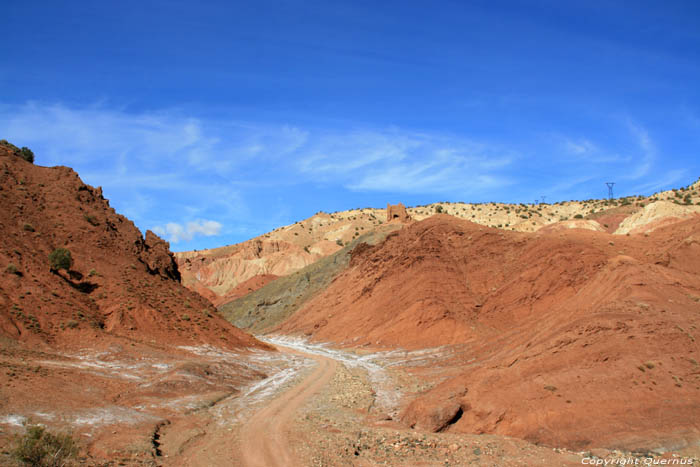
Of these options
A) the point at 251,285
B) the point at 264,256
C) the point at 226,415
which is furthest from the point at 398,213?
the point at 226,415

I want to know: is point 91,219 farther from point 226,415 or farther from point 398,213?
point 398,213

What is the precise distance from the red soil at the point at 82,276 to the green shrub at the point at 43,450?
12.3 meters

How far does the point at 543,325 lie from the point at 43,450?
1951 centimetres

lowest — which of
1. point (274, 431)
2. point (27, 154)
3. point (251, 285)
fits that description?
point (274, 431)

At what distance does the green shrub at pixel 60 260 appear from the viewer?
82.2 feet

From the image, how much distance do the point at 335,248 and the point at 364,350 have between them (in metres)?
60.5

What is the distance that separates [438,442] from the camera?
1235 cm

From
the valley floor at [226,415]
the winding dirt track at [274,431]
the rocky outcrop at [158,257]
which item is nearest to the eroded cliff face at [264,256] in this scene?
the rocky outcrop at [158,257]

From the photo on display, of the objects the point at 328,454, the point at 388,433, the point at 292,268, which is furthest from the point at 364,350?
the point at 292,268

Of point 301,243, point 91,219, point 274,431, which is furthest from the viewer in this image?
point 301,243

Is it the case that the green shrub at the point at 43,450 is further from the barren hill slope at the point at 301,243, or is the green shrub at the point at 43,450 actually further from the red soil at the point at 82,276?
the barren hill slope at the point at 301,243

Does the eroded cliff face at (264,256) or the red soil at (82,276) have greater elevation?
the eroded cliff face at (264,256)

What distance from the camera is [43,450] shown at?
8.55 m

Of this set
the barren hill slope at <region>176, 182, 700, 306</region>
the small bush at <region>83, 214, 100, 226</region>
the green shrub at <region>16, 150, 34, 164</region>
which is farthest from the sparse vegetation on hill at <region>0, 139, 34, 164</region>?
the barren hill slope at <region>176, 182, 700, 306</region>
